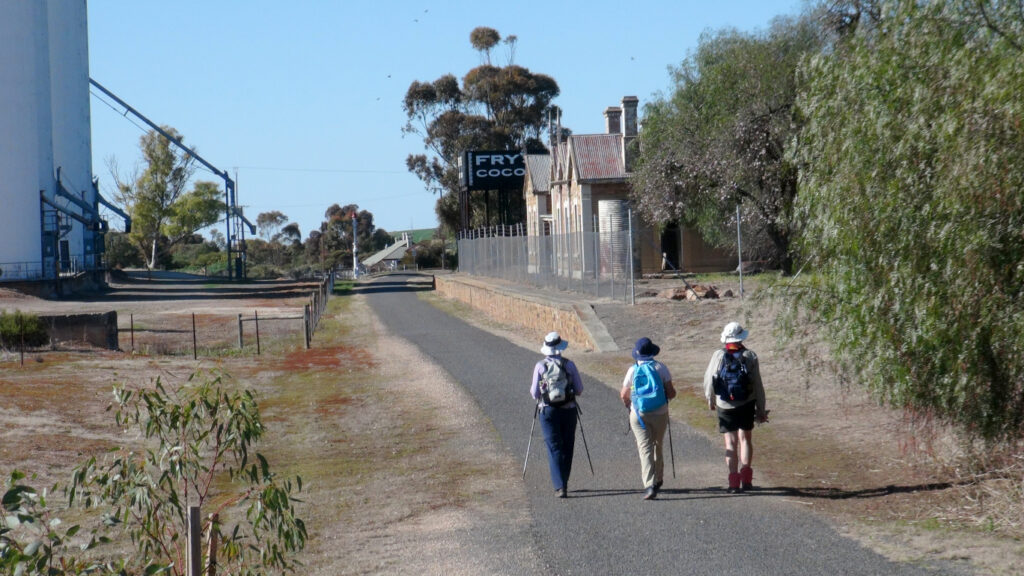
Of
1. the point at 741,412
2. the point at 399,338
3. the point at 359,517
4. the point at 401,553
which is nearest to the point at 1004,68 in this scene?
the point at 741,412

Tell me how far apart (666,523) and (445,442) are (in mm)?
5266

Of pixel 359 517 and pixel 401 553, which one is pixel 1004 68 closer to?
pixel 401 553

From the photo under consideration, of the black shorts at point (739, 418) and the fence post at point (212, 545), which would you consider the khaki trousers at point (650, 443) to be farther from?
the fence post at point (212, 545)

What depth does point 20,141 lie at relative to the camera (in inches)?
2228

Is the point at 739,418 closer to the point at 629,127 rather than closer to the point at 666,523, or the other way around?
the point at 666,523

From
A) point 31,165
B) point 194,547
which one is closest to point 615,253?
point 194,547

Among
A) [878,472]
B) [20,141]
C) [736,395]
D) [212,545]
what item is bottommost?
[878,472]

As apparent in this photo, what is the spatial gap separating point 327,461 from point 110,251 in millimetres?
98906

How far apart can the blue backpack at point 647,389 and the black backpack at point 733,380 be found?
0.48 m

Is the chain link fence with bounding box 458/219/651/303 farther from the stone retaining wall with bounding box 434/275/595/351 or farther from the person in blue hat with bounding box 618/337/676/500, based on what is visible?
the person in blue hat with bounding box 618/337/676/500

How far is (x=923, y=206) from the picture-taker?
8477 mm

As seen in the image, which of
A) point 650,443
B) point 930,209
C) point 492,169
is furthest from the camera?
point 492,169

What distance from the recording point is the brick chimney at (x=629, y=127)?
142 feet

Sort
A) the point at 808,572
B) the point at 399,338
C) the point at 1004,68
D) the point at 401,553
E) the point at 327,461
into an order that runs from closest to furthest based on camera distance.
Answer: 1. the point at 808,572
2. the point at 1004,68
3. the point at 401,553
4. the point at 327,461
5. the point at 399,338
